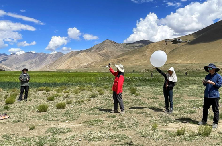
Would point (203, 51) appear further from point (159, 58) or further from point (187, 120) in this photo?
point (187, 120)

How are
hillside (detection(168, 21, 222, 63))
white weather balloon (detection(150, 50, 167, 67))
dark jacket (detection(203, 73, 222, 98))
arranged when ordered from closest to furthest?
dark jacket (detection(203, 73, 222, 98)) < white weather balloon (detection(150, 50, 167, 67)) < hillside (detection(168, 21, 222, 63))

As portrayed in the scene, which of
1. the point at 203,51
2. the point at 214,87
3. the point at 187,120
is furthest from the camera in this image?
the point at 203,51

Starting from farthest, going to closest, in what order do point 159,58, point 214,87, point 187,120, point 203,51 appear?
point 203,51
point 159,58
point 187,120
point 214,87

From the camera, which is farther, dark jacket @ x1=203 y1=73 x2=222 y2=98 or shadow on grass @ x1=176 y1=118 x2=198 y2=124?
shadow on grass @ x1=176 y1=118 x2=198 y2=124

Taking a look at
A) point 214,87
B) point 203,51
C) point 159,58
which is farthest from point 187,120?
point 203,51

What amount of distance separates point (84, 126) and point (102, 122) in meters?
0.93

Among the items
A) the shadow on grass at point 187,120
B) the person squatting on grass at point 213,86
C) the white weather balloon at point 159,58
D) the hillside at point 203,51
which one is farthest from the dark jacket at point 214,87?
the hillside at point 203,51

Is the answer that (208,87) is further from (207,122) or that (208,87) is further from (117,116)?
(117,116)

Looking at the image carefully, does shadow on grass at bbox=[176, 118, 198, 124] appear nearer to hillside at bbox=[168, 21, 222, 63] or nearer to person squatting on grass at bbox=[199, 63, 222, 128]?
person squatting on grass at bbox=[199, 63, 222, 128]

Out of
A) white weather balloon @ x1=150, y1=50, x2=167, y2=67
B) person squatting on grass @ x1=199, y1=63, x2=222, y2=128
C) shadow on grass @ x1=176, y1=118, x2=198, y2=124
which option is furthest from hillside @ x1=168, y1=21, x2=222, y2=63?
person squatting on grass @ x1=199, y1=63, x2=222, y2=128

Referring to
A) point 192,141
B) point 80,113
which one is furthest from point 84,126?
point 192,141

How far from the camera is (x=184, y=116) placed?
11.2m

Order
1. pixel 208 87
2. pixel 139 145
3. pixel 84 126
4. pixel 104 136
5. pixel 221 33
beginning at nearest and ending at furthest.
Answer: pixel 139 145
pixel 104 136
pixel 208 87
pixel 84 126
pixel 221 33

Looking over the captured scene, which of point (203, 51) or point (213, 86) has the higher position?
point (203, 51)
